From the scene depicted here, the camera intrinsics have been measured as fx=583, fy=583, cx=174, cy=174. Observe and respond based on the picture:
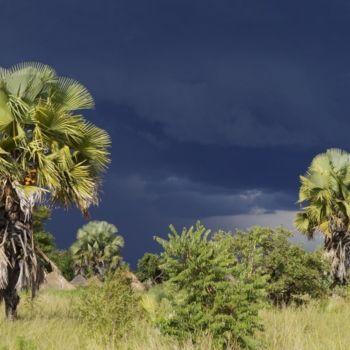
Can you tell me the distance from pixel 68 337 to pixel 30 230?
5.84 m

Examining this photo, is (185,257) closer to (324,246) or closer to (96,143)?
(96,143)

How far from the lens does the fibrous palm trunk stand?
15.6m

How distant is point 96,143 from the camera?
1723 cm

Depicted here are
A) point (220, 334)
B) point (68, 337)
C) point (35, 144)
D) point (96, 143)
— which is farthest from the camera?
point (96, 143)

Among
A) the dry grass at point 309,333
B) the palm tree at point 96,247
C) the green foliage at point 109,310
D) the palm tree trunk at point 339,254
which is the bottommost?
the dry grass at point 309,333

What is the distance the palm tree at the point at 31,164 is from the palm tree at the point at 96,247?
3628 cm

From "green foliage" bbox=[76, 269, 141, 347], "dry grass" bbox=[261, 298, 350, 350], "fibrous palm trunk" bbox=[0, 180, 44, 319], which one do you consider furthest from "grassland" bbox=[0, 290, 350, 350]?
"fibrous palm trunk" bbox=[0, 180, 44, 319]

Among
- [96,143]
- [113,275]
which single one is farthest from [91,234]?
[113,275]

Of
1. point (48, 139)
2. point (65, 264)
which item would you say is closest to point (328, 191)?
point (48, 139)

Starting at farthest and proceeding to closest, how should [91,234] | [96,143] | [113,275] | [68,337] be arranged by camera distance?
[91,234] → [96,143] → [113,275] → [68,337]

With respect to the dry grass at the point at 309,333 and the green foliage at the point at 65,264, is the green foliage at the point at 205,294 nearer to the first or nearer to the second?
the dry grass at the point at 309,333

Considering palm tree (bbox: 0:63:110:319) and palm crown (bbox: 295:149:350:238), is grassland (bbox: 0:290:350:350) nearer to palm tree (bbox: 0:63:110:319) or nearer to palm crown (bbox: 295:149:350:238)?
palm tree (bbox: 0:63:110:319)

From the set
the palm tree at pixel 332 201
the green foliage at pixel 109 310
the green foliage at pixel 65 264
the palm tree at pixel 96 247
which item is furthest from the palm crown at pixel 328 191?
the green foliage at pixel 65 264

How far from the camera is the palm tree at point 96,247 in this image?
5269 cm
